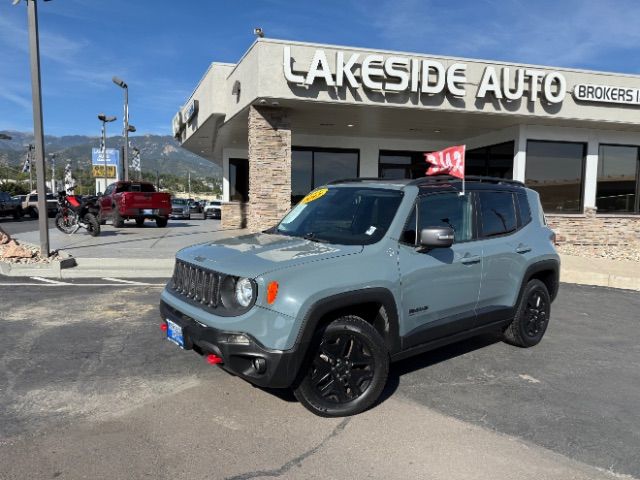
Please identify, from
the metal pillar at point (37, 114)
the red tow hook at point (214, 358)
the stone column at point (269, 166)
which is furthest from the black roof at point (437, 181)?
the stone column at point (269, 166)

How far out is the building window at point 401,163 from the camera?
60.9 ft

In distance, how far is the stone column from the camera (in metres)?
Answer: 12.5

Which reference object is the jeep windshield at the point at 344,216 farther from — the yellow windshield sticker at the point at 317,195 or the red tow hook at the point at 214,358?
the red tow hook at the point at 214,358

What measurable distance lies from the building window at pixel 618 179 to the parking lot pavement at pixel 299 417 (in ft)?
39.6

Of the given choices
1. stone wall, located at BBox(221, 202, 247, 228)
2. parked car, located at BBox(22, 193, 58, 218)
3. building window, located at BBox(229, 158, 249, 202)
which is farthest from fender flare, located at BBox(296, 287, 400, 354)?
parked car, located at BBox(22, 193, 58, 218)

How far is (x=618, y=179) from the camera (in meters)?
16.0

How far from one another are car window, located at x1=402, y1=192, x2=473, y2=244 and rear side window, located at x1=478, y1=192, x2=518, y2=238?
0.21 meters

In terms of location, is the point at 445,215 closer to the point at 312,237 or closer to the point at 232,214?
the point at 312,237

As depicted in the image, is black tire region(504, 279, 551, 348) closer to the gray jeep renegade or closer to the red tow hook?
the gray jeep renegade

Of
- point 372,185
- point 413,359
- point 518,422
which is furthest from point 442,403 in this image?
point 372,185

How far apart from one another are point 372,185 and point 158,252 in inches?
305

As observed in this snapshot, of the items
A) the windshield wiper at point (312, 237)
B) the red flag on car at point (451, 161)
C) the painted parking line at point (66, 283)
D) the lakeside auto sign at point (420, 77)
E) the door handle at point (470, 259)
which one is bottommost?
the painted parking line at point (66, 283)

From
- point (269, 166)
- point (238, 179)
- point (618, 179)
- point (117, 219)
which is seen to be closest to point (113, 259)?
point (269, 166)

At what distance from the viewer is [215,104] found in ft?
48.5
